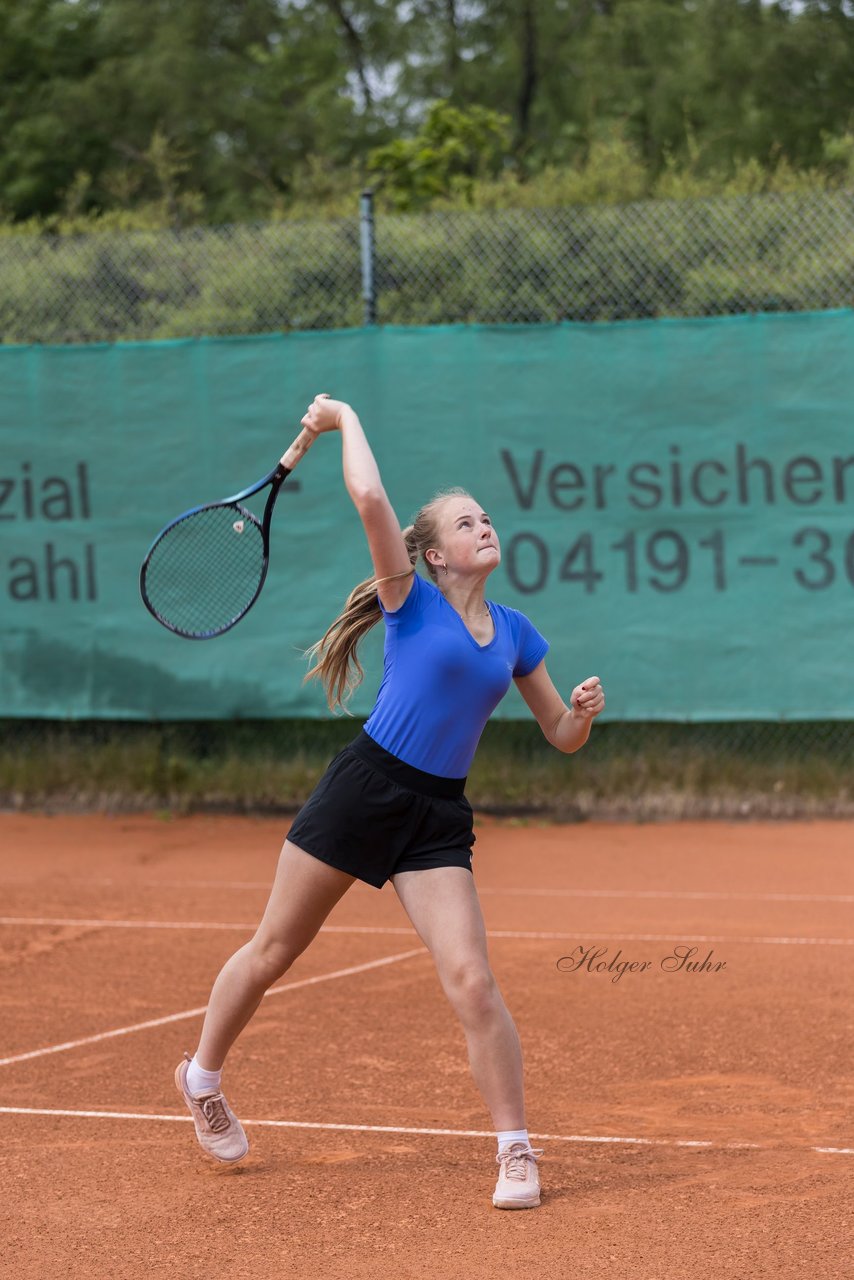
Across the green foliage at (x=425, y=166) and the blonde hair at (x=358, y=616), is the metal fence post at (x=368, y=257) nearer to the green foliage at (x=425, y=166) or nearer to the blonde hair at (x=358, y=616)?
the green foliage at (x=425, y=166)

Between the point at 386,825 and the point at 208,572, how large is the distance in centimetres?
455

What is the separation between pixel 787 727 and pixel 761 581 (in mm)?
929

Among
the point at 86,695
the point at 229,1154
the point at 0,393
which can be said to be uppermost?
the point at 0,393

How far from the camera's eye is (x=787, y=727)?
29.7 ft

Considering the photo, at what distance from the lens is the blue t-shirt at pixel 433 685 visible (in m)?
3.72

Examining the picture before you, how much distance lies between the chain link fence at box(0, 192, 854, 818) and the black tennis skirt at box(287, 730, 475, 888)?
Answer: 551 centimetres

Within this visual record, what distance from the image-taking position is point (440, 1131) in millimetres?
4230

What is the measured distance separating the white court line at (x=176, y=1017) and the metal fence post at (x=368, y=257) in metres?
4.18

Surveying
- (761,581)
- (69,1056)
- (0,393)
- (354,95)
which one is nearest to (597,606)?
(761,581)

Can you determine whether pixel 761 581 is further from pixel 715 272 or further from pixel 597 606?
pixel 715 272

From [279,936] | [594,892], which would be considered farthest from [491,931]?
[279,936]

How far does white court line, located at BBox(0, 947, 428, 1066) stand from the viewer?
500 cm

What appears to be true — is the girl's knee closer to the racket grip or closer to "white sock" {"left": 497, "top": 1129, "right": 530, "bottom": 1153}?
"white sock" {"left": 497, "top": 1129, "right": 530, "bottom": 1153}

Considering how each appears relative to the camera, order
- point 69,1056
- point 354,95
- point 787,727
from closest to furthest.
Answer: point 69,1056 < point 787,727 < point 354,95
